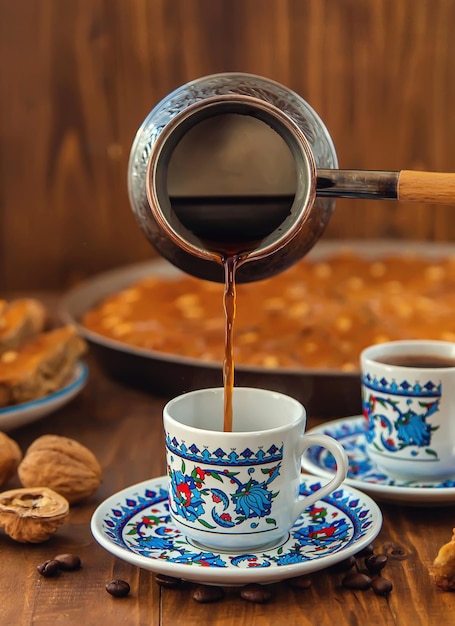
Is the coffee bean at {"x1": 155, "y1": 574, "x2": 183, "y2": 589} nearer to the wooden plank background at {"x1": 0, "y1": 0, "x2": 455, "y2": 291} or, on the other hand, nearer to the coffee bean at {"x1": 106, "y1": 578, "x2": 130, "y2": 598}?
the coffee bean at {"x1": 106, "y1": 578, "x2": 130, "y2": 598}

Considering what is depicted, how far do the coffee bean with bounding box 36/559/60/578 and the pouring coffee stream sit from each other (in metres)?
0.22

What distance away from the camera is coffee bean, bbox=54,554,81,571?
88 cm

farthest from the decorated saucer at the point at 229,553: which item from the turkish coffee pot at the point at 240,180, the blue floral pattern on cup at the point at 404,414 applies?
the turkish coffee pot at the point at 240,180

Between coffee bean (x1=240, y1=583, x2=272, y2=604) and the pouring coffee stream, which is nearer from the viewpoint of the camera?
coffee bean (x1=240, y1=583, x2=272, y2=604)

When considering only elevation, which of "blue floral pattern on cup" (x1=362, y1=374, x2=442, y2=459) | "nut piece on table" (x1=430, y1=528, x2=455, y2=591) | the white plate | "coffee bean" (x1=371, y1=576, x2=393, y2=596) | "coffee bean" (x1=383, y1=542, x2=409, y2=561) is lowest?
"coffee bean" (x1=383, y1=542, x2=409, y2=561)

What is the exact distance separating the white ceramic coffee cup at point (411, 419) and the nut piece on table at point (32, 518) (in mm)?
365

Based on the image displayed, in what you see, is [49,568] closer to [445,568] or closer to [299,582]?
[299,582]

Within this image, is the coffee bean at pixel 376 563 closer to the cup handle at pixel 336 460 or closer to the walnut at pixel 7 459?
the cup handle at pixel 336 460

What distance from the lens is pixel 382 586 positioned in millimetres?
831

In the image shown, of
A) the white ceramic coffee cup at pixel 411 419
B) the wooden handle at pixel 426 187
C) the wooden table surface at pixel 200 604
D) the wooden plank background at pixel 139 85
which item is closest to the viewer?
the wooden table surface at pixel 200 604

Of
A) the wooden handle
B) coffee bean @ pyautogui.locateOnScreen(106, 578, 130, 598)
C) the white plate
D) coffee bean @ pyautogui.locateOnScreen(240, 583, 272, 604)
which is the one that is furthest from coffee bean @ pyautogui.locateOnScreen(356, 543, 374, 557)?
the white plate

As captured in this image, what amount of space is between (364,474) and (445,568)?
0.90 ft

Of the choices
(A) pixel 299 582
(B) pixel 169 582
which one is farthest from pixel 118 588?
(A) pixel 299 582

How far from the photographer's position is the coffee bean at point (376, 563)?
0.87 metres
